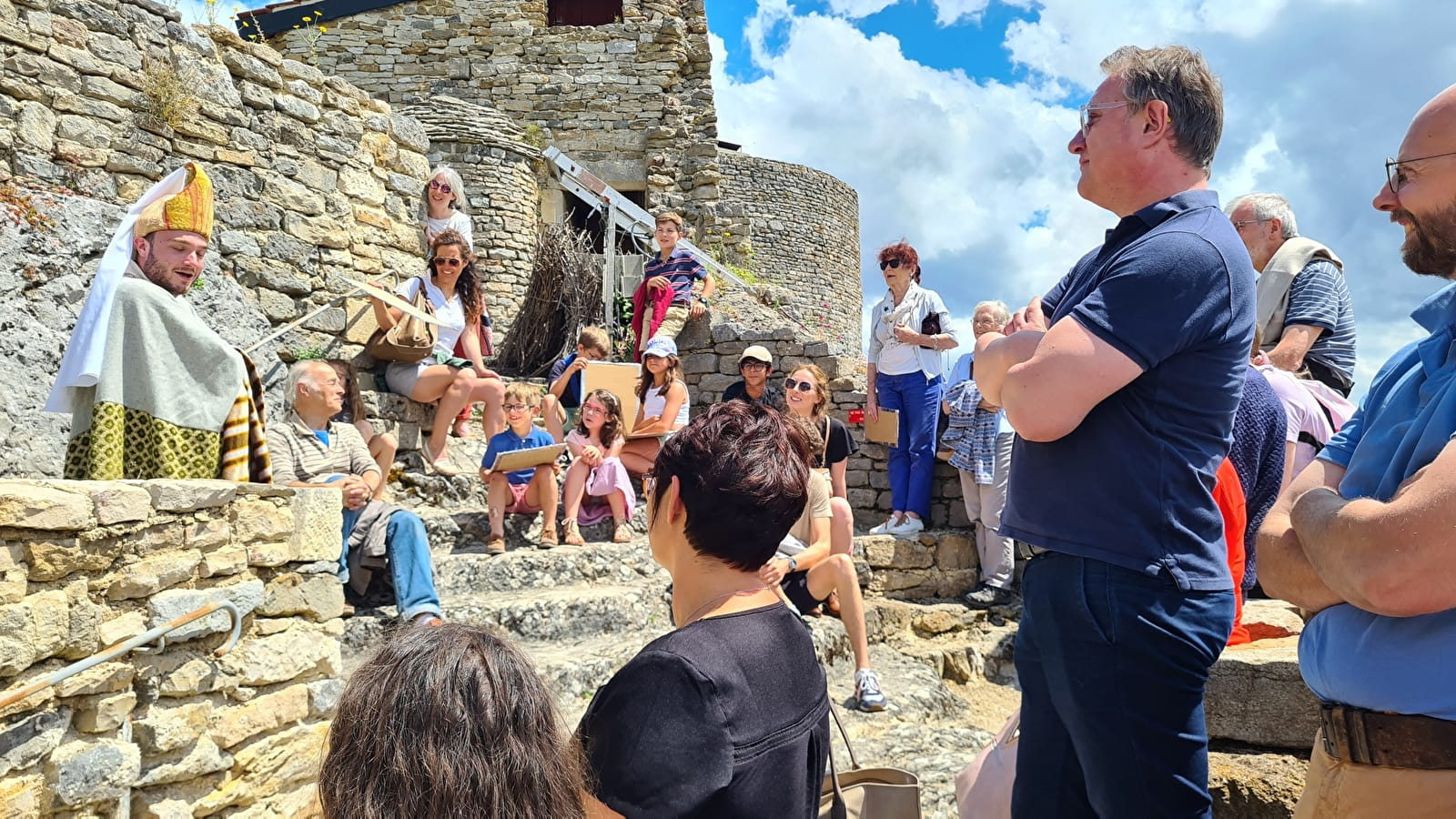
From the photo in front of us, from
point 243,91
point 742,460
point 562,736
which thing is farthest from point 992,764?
point 243,91

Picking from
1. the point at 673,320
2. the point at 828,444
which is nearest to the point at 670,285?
the point at 673,320

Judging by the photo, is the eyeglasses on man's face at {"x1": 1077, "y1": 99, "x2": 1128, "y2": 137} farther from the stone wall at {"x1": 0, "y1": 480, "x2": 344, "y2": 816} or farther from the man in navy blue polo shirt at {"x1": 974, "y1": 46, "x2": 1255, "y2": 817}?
the stone wall at {"x1": 0, "y1": 480, "x2": 344, "y2": 816}

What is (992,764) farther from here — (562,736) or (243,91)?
(243,91)

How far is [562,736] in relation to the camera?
1.21 metres

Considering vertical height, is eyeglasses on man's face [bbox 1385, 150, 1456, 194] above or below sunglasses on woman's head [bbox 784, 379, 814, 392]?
above

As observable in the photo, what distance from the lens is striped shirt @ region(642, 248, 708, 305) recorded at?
7797 millimetres

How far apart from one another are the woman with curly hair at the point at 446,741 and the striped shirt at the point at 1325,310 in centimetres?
348

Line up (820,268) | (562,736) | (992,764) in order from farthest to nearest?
(820,268) < (992,764) < (562,736)

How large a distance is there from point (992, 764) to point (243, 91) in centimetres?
617

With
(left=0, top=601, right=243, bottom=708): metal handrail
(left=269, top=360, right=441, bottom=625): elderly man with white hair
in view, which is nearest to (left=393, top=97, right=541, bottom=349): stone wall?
(left=269, top=360, right=441, bottom=625): elderly man with white hair

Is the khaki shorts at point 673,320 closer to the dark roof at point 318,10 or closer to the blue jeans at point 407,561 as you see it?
the blue jeans at point 407,561

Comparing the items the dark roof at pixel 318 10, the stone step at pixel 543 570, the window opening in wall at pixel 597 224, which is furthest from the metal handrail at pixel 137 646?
the dark roof at pixel 318 10

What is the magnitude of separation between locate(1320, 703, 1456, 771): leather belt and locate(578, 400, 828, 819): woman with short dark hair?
0.78 meters

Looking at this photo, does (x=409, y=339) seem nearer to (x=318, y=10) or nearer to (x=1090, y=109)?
(x=1090, y=109)
